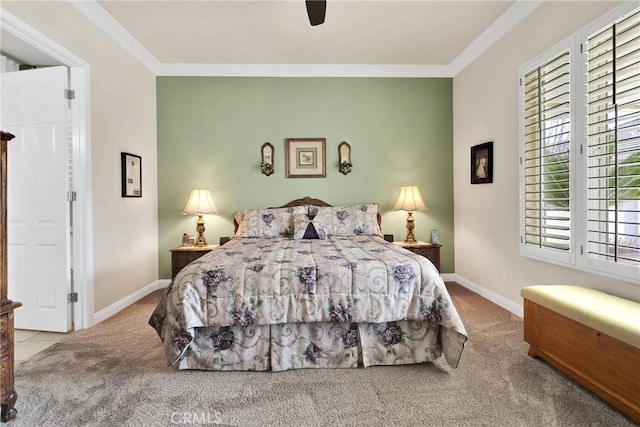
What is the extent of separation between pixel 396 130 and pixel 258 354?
3470mm

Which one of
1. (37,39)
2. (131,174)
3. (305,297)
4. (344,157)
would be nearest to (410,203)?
(344,157)

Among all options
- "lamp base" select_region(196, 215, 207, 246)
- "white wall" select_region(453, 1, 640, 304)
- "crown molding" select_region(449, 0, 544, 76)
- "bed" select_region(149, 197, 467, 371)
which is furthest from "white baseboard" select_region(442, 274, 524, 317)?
"lamp base" select_region(196, 215, 207, 246)

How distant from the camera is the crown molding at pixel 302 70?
14.3ft

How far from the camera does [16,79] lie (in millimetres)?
2822

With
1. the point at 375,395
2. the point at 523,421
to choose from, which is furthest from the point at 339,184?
the point at 523,421

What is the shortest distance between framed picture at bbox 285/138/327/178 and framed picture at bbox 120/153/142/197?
1812mm

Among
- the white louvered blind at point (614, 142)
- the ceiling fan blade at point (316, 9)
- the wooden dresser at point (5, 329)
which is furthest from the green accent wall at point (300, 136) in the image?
the wooden dresser at point (5, 329)

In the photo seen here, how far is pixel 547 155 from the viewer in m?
2.76

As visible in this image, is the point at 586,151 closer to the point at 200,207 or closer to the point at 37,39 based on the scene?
the point at 200,207

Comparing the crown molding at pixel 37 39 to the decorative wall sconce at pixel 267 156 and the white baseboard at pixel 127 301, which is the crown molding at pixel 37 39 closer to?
the decorative wall sconce at pixel 267 156

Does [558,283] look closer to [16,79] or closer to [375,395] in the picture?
[375,395]

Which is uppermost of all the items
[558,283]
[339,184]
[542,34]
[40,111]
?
[542,34]

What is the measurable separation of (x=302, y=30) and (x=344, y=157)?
1624mm

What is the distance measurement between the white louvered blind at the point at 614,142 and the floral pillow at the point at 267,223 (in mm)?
2798
